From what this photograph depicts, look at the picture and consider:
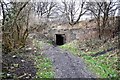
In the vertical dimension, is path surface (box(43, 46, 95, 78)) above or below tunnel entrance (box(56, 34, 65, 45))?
above

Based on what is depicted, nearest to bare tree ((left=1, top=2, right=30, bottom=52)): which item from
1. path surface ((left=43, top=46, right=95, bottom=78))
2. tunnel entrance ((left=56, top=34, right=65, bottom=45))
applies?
path surface ((left=43, top=46, right=95, bottom=78))

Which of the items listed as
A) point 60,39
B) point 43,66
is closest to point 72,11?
point 60,39

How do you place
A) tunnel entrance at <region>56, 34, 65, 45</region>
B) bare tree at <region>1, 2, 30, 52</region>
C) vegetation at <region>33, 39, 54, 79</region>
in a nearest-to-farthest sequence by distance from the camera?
vegetation at <region>33, 39, 54, 79</region> → bare tree at <region>1, 2, 30, 52</region> → tunnel entrance at <region>56, 34, 65, 45</region>

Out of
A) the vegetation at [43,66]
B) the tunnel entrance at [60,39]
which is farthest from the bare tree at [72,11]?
the vegetation at [43,66]

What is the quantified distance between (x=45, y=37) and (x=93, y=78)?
503 inches

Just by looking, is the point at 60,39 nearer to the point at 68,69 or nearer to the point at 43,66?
the point at 43,66

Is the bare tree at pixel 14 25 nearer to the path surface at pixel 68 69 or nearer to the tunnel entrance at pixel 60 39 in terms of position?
the path surface at pixel 68 69

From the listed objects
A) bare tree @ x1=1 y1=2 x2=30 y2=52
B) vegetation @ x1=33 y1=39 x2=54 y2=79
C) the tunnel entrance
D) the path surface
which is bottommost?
the tunnel entrance

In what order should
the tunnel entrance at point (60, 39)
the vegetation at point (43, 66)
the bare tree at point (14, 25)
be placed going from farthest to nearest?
the tunnel entrance at point (60, 39), the bare tree at point (14, 25), the vegetation at point (43, 66)

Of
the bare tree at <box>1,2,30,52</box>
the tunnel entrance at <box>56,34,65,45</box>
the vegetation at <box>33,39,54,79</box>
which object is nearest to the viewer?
the vegetation at <box>33,39,54,79</box>

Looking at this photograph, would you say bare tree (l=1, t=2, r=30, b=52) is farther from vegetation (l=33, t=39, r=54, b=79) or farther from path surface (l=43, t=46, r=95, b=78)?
path surface (l=43, t=46, r=95, b=78)

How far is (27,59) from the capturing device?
32.4ft

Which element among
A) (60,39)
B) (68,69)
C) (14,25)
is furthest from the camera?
(60,39)

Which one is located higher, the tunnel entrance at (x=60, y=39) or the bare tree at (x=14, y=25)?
the bare tree at (x=14, y=25)
